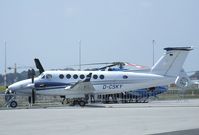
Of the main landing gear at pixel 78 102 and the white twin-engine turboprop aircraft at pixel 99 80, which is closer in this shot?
the main landing gear at pixel 78 102

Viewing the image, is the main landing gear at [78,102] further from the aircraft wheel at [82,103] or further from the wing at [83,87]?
the wing at [83,87]

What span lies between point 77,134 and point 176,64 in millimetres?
26149

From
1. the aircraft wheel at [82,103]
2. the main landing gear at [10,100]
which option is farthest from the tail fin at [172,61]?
the main landing gear at [10,100]

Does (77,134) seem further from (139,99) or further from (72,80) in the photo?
(139,99)

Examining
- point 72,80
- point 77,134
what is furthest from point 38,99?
point 77,134

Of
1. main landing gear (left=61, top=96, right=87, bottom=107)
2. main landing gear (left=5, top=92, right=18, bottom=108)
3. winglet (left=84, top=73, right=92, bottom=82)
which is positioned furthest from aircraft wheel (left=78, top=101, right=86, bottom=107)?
main landing gear (left=5, top=92, right=18, bottom=108)

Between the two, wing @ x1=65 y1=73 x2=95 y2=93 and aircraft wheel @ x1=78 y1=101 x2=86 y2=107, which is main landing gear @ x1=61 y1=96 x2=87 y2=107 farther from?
wing @ x1=65 y1=73 x2=95 y2=93

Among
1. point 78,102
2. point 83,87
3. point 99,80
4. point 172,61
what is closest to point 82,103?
point 78,102

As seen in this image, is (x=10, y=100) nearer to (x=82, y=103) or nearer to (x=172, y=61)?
(x=82, y=103)

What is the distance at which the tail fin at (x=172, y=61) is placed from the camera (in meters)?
39.6

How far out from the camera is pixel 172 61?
39.8m

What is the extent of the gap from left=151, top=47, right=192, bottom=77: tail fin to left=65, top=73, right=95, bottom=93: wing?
19.8ft

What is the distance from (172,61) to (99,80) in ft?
21.8

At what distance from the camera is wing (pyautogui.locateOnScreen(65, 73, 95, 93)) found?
3647cm
